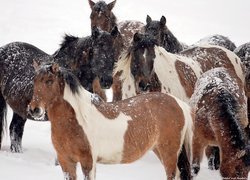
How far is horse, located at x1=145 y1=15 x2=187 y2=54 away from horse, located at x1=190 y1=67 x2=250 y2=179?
1.46 metres

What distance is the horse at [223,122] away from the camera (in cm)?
467

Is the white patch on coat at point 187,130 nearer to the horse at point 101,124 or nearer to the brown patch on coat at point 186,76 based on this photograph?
the horse at point 101,124

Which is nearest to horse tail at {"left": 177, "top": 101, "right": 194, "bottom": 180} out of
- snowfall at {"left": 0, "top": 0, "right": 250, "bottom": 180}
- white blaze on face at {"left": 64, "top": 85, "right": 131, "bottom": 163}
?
snowfall at {"left": 0, "top": 0, "right": 250, "bottom": 180}

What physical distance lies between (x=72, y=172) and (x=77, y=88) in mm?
803

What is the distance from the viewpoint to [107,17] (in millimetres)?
8305

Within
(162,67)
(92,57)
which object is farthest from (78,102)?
(162,67)

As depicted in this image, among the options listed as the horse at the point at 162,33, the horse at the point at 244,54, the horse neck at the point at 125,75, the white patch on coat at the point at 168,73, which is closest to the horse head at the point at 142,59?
the horse neck at the point at 125,75

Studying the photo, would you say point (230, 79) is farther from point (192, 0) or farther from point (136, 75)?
point (192, 0)

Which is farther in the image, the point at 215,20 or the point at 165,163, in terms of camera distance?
the point at 215,20

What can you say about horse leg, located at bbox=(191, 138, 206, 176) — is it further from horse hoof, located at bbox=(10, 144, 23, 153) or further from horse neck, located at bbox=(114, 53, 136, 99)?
horse hoof, located at bbox=(10, 144, 23, 153)

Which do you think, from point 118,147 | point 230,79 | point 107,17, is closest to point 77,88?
point 118,147

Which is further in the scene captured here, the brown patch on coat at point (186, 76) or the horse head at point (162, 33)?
the horse head at point (162, 33)

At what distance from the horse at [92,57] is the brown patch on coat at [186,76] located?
1.14 m

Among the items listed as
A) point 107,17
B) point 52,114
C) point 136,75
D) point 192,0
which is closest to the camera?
point 52,114
